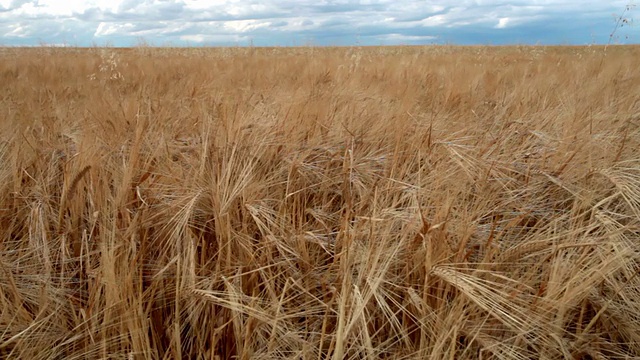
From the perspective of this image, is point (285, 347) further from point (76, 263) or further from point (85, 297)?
point (76, 263)

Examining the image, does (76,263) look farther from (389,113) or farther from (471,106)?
(471,106)

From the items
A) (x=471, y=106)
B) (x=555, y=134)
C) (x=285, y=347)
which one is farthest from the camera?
(x=471, y=106)

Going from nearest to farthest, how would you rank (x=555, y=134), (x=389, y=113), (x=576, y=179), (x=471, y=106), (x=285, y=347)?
(x=285, y=347), (x=576, y=179), (x=555, y=134), (x=389, y=113), (x=471, y=106)

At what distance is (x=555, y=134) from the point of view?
205 cm

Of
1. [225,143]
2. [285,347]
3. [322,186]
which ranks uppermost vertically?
[225,143]

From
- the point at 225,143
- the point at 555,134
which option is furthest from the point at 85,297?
the point at 555,134

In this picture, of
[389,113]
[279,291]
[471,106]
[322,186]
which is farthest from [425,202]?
[471,106]

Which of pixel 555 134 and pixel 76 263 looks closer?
pixel 76 263

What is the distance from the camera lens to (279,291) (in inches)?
46.7

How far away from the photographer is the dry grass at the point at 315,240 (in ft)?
3.18

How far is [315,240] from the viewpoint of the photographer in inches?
48.7

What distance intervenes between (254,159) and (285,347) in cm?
77

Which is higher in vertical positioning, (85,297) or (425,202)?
(425,202)

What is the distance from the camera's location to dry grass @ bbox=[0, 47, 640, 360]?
0.97 meters
